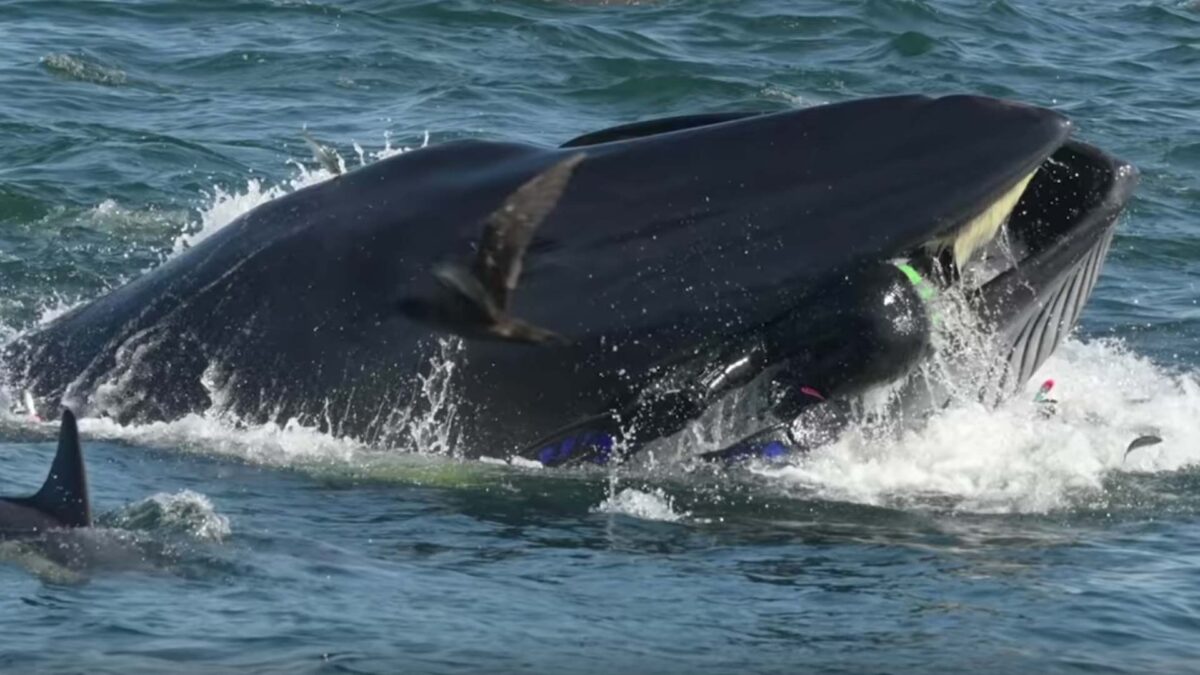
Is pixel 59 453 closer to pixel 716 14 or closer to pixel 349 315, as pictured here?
pixel 349 315

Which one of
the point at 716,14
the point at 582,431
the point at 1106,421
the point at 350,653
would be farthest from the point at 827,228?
the point at 716,14

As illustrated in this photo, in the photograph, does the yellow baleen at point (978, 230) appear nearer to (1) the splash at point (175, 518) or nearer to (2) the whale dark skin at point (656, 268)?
(2) the whale dark skin at point (656, 268)

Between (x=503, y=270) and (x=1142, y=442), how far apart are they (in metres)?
3.41

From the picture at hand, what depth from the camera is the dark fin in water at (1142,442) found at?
36.1 ft

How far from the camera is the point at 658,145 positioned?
957cm

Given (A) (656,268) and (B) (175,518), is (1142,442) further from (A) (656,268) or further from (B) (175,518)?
(B) (175,518)

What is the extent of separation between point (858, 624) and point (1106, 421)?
430 centimetres

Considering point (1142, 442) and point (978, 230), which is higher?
point (978, 230)

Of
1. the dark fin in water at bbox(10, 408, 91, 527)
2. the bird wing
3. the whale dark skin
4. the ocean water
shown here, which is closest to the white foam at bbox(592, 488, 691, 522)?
the ocean water

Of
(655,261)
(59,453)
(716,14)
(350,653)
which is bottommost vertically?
(350,653)

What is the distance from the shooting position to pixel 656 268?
9.41 meters

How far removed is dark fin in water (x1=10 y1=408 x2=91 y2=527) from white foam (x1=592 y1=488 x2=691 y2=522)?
2120mm

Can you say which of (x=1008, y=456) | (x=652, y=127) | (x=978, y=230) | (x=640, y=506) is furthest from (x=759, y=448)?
(x=1008, y=456)

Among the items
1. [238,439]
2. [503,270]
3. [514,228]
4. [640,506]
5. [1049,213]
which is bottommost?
[640,506]
